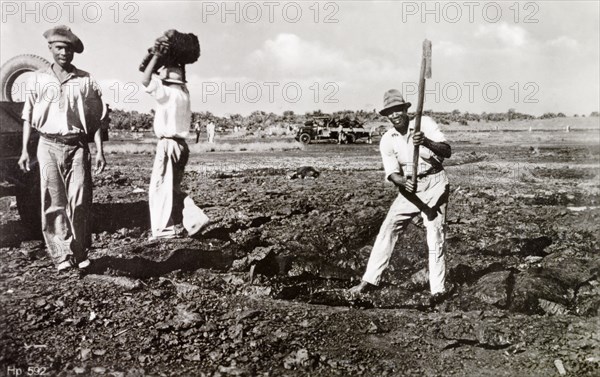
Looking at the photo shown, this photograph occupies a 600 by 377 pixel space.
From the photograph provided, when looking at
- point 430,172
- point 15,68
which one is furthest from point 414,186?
point 15,68

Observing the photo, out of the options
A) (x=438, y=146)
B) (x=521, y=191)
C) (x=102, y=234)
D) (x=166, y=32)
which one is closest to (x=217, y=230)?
(x=102, y=234)

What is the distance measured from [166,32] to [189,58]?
26 cm

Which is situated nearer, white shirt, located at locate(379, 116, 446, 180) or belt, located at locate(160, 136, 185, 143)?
white shirt, located at locate(379, 116, 446, 180)

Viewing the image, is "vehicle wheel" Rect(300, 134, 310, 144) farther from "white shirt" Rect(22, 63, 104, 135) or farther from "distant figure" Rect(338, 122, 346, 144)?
"white shirt" Rect(22, 63, 104, 135)

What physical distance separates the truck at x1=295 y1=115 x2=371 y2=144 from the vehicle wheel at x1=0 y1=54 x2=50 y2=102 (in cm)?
1538

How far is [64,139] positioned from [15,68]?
1422 millimetres

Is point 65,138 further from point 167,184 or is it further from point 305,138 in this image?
point 305,138

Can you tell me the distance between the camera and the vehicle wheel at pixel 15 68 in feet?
14.7

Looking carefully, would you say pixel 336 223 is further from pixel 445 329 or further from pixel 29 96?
pixel 29 96

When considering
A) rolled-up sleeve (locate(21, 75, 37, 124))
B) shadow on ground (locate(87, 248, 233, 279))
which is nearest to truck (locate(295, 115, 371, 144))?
shadow on ground (locate(87, 248, 233, 279))

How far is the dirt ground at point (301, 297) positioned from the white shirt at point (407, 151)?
95 cm

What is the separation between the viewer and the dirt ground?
2.83 m

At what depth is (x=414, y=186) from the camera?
366 cm

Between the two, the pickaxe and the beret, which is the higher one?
the beret
